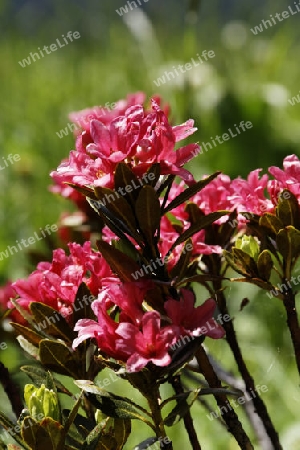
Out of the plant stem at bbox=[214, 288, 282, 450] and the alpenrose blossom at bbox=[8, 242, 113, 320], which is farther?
the plant stem at bbox=[214, 288, 282, 450]

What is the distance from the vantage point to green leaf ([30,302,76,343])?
97cm

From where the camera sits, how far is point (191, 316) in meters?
0.89

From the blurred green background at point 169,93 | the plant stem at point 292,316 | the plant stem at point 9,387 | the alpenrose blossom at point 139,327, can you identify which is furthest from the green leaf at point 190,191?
the blurred green background at point 169,93

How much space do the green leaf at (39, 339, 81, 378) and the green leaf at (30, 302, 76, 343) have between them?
3 cm

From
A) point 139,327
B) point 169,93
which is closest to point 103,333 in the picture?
point 139,327

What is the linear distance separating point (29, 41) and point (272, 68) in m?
1.93

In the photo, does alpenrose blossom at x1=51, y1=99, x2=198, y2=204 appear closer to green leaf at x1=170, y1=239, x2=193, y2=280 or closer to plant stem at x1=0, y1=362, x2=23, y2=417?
green leaf at x1=170, y1=239, x2=193, y2=280

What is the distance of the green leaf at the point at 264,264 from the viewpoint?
0.99 m

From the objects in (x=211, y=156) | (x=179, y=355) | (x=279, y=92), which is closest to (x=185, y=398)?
(x=179, y=355)

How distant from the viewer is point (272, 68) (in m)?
3.83

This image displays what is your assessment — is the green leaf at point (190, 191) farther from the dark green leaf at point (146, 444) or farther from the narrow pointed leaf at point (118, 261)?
the dark green leaf at point (146, 444)

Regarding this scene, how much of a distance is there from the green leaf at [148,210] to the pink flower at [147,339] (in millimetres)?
109

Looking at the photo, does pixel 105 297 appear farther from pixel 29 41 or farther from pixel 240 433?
pixel 29 41

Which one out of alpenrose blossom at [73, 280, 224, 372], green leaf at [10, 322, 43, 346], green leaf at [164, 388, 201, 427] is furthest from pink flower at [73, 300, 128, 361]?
green leaf at [10, 322, 43, 346]
